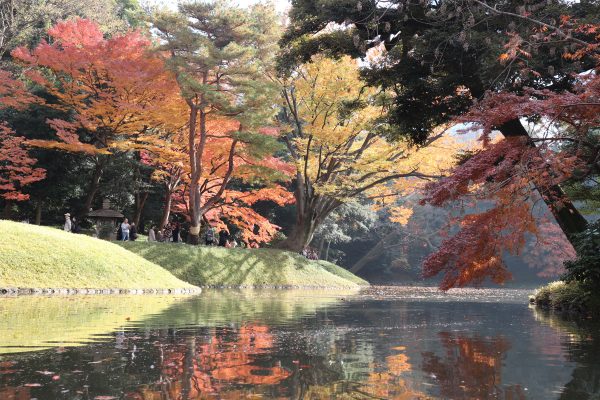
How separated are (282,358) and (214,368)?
0.97m

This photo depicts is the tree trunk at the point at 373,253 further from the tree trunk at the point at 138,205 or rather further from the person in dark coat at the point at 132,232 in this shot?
the person in dark coat at the point at 132,232

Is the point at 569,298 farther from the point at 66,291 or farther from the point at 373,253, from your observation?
the point at 373,253

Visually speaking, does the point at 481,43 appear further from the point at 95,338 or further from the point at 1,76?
the point at 1,76

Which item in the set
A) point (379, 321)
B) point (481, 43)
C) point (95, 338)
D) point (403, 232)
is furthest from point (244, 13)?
point (403, 232)

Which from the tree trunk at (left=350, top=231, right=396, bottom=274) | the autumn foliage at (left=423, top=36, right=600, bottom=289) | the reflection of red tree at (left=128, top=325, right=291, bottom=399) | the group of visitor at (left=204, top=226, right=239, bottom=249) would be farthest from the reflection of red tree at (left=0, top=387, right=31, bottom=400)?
the tree trunk at (left=350, top=231, right=396, bottom=274)

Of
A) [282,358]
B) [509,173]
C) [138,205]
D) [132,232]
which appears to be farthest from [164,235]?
[282,358]

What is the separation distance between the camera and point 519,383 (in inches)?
210

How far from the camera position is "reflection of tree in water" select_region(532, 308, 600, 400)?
5.01 m

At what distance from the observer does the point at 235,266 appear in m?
28.8

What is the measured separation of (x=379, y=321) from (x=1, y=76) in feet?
82.3

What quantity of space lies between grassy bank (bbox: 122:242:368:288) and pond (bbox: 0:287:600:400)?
569 inches

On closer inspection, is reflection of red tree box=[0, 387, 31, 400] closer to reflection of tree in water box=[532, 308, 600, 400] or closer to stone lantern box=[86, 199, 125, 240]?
reflection of tree in water box=[532, 308, 600, 400]

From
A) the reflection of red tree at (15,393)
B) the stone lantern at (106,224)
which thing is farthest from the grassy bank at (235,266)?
the reflection of red tree at (15,393)

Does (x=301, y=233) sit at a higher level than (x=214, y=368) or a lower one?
higher
